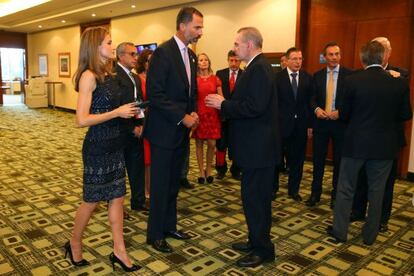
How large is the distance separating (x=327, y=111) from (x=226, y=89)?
1.44 meters

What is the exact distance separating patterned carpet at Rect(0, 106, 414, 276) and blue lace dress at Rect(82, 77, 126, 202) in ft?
2.08

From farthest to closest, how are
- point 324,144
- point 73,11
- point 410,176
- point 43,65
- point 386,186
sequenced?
point 43,65, point 73,11, point 410,176, point 324,144, point 386,186

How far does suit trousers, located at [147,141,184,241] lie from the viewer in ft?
9.52

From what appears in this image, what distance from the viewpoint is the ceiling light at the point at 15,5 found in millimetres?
10238

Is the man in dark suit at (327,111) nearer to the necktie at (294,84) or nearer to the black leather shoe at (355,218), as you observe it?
the necktie at (294,84)

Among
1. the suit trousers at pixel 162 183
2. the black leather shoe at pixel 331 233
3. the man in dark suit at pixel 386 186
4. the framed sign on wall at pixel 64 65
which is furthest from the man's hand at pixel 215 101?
the framed sign on wall at pixel 64 65

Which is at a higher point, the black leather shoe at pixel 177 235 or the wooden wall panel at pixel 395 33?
the wooden wall panel at pixel 395 33

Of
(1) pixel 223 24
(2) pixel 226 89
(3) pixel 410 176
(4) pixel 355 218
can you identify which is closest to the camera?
(4) pixel 355 218

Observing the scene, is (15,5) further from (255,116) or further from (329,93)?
(255,116)

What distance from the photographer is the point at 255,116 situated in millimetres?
2572

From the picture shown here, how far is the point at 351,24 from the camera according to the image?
5797 mm

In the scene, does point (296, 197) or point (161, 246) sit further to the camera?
point (296, 197)

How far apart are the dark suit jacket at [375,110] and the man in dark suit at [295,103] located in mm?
1149

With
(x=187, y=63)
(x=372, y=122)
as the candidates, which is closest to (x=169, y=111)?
(x=187, y=63)
